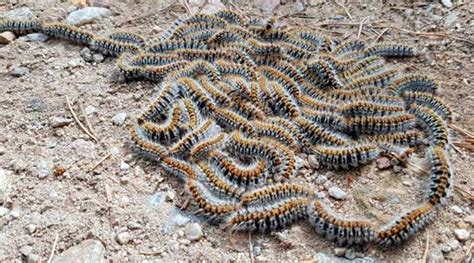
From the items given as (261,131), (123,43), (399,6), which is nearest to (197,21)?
(123,43)

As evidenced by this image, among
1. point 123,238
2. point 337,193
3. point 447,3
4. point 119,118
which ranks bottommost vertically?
point 123,238

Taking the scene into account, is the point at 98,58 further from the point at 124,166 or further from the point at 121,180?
the point at 121,180

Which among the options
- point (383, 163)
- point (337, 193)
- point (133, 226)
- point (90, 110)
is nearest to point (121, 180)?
point (133, 226)

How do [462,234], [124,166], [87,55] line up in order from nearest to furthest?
1. [462,234]
2. [124,166]
3. [87,55]

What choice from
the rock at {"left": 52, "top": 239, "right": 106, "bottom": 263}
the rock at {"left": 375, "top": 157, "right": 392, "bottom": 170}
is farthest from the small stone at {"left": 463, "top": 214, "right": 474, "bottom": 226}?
the rock at {"left": 52, "top": 239, "right": 106, "bottom": 263}

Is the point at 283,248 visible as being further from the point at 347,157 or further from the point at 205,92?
the point at 205,92
